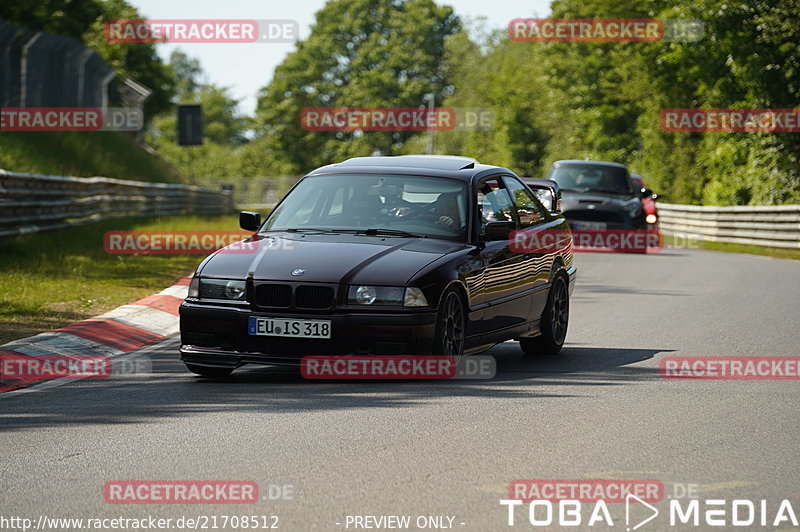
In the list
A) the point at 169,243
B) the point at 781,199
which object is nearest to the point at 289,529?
the point at 169,243

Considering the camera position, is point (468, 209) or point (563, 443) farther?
point (468, 209)

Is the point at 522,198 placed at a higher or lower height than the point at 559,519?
higher

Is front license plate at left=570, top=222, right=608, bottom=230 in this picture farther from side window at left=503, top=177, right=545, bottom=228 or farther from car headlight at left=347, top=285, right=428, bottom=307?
car headlight at left=347, top=285, right=428, bottom=307

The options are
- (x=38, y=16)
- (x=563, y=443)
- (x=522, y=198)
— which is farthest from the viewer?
(x=38, y=16)

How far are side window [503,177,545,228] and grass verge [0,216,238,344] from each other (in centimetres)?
432

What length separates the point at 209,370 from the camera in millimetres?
9664

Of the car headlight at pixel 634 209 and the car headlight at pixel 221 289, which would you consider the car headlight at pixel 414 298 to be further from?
the car headlight at pixel 634 209

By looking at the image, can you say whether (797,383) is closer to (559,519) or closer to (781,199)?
(559,519)

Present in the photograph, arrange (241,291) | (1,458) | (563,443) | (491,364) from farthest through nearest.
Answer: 1. (491,364)
2. (241,291)
3. (563,443)
4. (1,458)

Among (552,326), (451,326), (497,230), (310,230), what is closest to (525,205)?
(552,326)

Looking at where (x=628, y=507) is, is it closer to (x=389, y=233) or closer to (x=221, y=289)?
(x=221, y=289)

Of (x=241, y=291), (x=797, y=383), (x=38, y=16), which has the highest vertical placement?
(x=38, y=16)

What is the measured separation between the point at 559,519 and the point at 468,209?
16.2ft

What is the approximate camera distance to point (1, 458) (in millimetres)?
6715
